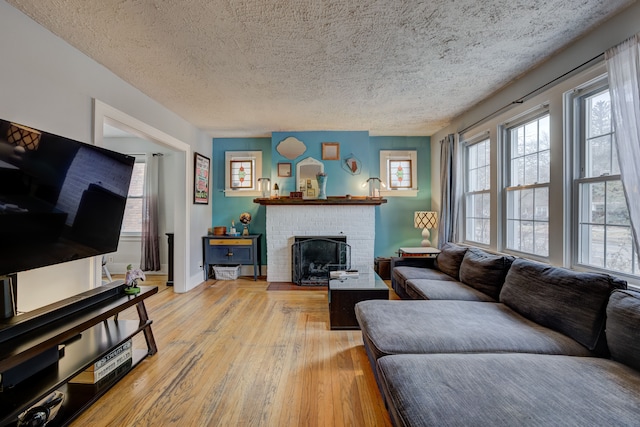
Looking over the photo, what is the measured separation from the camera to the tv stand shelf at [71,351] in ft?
3.99

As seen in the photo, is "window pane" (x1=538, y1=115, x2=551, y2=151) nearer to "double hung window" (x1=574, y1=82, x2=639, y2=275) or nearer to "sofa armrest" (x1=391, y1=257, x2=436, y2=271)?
"double hung window" (x1=574, y1=82, x2=639, y2=275)

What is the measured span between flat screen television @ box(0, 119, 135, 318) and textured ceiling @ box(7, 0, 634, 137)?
90 centimetres

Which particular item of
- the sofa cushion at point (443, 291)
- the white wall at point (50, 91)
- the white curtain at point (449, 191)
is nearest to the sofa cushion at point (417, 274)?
the sofa cushion at point (443, 291)

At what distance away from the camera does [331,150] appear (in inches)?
175

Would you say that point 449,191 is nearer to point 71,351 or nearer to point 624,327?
point 624,327

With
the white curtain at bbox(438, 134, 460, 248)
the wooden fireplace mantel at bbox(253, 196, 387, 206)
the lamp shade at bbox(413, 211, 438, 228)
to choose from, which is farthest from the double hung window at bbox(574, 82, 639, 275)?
the wooden fireplace mantel at bbox(253, 196, 387, 206)

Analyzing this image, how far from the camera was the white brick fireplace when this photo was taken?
438 cm

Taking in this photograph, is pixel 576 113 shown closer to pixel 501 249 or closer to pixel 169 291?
pixel 501 249

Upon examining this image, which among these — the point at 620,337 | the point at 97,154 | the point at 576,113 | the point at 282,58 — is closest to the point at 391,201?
the point at 576,113

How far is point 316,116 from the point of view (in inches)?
145

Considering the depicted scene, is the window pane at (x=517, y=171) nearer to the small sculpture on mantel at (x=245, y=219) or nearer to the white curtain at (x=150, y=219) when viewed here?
the small sculpture on mantel at (x=245, y=219)

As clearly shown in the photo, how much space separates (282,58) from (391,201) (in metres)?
3.15

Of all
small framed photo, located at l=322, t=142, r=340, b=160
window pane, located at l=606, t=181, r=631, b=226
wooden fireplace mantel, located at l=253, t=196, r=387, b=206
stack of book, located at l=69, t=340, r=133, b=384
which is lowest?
stack of book, located at l=69, t=340, r=133, b=384

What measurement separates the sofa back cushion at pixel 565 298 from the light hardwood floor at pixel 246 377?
1192mm
